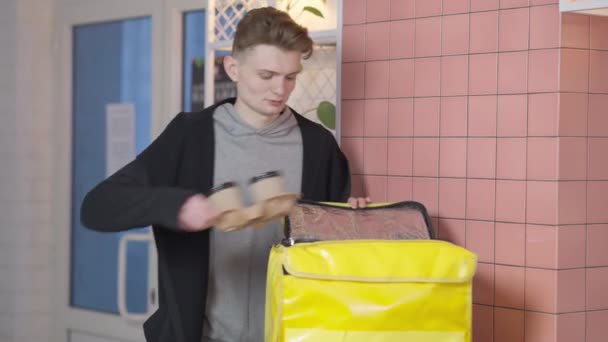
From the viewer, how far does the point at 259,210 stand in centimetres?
171

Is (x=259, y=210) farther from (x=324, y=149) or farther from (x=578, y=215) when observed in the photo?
(x=578, y=215)

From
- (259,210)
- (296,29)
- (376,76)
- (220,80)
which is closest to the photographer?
(259,210)

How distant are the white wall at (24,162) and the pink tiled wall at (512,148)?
2.39 meters

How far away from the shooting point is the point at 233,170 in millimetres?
2156

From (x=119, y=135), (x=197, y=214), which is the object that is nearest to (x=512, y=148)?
(x=197, y=214)

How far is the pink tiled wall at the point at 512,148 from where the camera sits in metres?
2.10

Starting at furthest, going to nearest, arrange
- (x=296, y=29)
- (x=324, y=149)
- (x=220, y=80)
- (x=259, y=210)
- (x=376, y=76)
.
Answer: (x=220, y=80), (x=376, y=76), (x=324, y=149), (x=296, y=29), (x=259, y=210)

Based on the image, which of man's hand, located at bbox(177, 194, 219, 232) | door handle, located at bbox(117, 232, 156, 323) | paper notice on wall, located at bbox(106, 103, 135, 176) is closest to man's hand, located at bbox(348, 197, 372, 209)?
man's hand, located at bbox(177, 194, 219, 232)

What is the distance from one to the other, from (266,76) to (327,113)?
533mm

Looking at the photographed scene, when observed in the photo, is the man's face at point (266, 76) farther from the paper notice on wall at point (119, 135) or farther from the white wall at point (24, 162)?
the white wall at point (24, 162)

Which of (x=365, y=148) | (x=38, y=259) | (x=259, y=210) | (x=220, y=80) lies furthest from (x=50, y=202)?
(x=259, y=210)

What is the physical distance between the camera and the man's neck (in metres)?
2.19

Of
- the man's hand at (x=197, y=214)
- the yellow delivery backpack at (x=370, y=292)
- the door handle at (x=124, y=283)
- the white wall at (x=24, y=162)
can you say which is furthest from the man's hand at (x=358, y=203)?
the white wall at (x=24, y=162)

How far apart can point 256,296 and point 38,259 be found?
2463 millimetres
